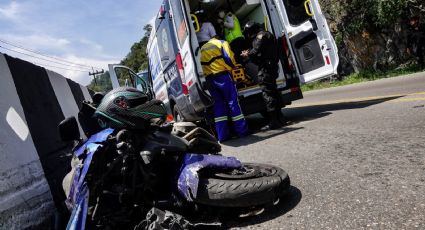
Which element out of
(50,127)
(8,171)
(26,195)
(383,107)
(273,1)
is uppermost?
(273,1)

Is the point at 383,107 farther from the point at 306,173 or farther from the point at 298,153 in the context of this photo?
the point at 306,173

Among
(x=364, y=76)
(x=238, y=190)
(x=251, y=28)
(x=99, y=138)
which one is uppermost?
(x=251, y=28)

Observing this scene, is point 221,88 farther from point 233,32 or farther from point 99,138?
point 99,138

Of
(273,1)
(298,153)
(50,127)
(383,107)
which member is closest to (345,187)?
(298,153)

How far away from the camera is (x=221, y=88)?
5.75m

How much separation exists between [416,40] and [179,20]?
8.05 meters

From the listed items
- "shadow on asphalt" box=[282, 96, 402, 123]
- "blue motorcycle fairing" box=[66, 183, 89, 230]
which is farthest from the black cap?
"blue motorcycle fairing" box=[66, 183, 89, 230]

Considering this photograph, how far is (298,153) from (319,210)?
160cm

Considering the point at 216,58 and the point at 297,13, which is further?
the point at 297,13

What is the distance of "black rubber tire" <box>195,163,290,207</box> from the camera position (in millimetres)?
2307

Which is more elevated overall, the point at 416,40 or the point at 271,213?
the point at 416,40

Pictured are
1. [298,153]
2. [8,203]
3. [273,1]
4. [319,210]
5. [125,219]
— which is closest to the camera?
[319,210]

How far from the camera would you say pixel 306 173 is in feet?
9.98

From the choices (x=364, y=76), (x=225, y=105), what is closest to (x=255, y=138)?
(x=225, y=105)
